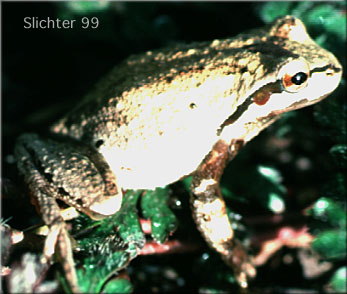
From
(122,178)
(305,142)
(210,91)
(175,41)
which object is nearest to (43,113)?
(175,41)

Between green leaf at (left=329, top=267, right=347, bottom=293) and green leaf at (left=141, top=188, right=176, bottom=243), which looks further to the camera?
green leaf at (left=329, top=267, right=347, bottom=293)

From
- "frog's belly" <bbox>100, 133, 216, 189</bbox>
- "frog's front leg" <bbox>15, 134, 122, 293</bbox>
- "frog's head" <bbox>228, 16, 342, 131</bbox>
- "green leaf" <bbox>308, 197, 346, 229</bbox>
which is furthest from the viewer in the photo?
"frog's belly" <bbox>100, 133, 216, 189</bbox>

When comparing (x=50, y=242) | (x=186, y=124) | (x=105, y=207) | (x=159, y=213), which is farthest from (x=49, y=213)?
(x=186, y=124)

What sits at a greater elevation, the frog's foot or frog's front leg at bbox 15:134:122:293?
frog's front leg at bbox 15:134:122:293

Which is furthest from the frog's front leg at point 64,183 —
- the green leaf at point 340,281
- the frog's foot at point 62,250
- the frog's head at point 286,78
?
the green leaf at point 340,281

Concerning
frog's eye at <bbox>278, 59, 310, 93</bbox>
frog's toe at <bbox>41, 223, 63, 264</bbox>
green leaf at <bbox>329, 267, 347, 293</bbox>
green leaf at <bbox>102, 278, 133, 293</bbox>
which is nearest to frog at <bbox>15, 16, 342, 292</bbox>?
frog's eye at <bbox>278, 59, 310, 93</bbox>

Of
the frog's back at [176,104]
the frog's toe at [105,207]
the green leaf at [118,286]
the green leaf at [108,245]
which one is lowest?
the green leaf at [118,286]

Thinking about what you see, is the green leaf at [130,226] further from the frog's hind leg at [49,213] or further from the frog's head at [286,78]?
the frog's head at [286,78]

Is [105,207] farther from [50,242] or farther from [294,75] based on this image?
[294,75]

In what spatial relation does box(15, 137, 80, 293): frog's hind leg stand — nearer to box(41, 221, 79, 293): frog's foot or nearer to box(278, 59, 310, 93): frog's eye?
box(41, 221, 79, 293): frog's foot
